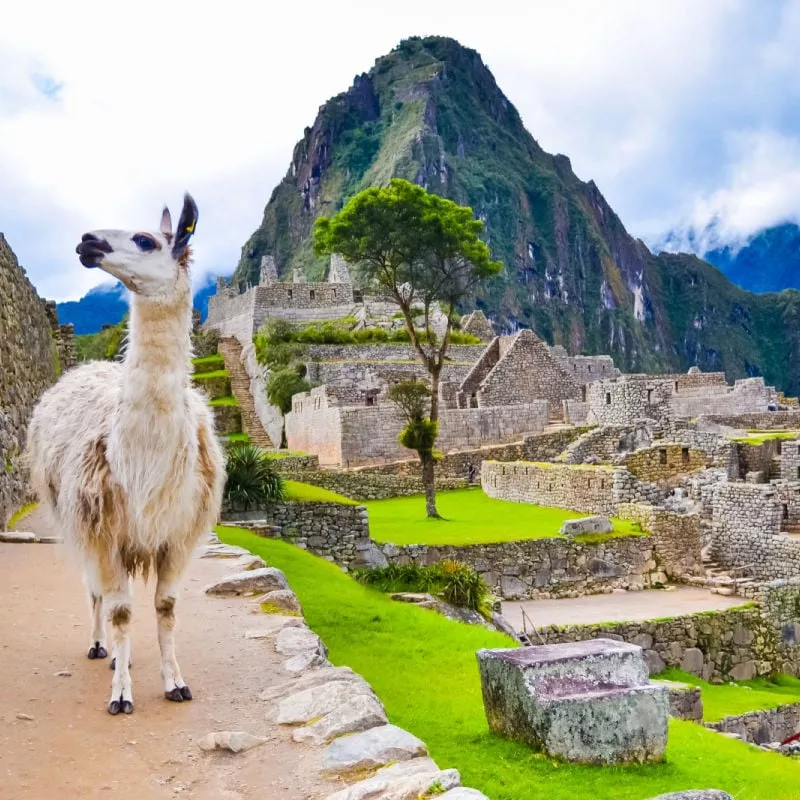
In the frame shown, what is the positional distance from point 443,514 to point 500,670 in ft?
51.5

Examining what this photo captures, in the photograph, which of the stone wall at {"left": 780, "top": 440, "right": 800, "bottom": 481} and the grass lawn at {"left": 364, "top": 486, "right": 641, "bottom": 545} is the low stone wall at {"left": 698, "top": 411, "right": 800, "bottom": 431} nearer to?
the stone wall at {"left": 780, "top": 440, "right": 800, "bottom": 481}

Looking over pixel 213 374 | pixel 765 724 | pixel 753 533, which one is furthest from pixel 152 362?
pixel 213 374

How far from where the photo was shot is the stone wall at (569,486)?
20797 mm

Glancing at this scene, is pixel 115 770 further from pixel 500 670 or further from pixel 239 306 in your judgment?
pixel 239 306

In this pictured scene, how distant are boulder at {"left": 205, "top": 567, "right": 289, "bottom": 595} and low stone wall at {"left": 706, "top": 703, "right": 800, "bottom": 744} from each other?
21.2 feet

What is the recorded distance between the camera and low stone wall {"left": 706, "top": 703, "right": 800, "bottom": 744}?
1188 cm

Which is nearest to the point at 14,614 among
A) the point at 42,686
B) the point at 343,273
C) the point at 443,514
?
the point at 42,686

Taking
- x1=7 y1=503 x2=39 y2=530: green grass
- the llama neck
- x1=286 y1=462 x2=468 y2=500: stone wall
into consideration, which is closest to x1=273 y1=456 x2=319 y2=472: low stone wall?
x1=286 y1=462 x2=468 y2=500: stone wall

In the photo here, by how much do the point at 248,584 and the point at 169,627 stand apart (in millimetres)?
2441

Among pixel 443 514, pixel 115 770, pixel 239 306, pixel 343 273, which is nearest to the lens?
pixel 115 770

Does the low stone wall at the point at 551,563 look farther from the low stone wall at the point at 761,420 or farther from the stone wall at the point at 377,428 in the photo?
the stone wall at the point at 377,428

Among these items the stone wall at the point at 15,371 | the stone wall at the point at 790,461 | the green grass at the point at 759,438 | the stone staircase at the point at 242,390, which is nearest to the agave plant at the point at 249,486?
the stone wall at the point at 15,371

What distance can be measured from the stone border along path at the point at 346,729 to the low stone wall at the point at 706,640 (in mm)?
8736

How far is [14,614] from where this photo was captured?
669 centimetres
